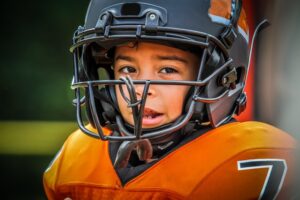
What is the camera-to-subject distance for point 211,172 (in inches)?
53.9

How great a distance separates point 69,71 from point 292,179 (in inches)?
47.9

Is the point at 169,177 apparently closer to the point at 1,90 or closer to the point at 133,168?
Answer: the point at 133,168

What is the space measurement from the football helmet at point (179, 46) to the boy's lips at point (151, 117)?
0.02 metres

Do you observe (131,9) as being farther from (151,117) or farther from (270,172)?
(270,172)

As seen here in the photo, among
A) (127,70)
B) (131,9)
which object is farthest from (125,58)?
(131,9)

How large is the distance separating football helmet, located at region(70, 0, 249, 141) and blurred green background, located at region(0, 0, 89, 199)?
0.77m

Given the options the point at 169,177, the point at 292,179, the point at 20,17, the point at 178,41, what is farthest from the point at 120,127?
the point at 20,17

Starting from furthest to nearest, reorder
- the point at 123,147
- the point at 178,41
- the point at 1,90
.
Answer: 1. the point at 1,90
2. the point at 123,147
3. the point at 178,41

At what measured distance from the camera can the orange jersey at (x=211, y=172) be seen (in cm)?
135

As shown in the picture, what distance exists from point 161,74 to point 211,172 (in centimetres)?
28

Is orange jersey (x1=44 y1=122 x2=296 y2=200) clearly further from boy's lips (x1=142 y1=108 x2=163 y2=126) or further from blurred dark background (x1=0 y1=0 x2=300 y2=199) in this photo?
blurred dark background (x1=0 y1=0 x2=300 y2=199)

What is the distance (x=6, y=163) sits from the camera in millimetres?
2281

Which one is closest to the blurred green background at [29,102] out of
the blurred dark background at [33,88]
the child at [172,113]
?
the blurred dark background at [33,88]

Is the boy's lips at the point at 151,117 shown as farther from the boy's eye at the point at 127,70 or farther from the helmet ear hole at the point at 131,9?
the helmet ear hole at the point at 131,9
